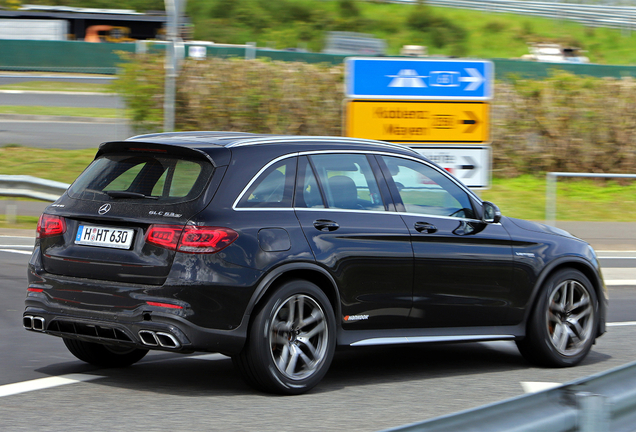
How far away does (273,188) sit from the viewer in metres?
6.12

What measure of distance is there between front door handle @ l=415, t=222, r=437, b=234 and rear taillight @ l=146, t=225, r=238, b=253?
1.52m

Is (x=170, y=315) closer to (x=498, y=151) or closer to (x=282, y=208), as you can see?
(x=282, y=208)

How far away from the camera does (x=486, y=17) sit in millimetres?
59375

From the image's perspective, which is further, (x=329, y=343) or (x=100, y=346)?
(x=100, y=346)

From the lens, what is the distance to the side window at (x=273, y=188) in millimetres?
5969

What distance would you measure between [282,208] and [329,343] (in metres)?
0.91

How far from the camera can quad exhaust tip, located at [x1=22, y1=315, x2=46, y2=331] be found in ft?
20.0

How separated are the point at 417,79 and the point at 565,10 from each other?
47.8 m

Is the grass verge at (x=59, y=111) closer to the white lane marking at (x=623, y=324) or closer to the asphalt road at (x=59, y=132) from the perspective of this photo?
the asphalt road at (x=59, y=132)

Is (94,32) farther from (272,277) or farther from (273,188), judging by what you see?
(272,277)

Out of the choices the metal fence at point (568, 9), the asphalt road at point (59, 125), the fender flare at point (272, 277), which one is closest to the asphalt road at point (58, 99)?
the asphalt road at point (59, 125)

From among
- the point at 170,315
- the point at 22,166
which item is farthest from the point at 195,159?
the point at 22,166

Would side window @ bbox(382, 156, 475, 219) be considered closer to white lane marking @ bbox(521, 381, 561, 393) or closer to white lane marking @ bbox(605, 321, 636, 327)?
white lane marking @ bbox(521, 381, 561, 393)

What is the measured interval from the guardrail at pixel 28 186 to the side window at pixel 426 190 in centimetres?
1020
